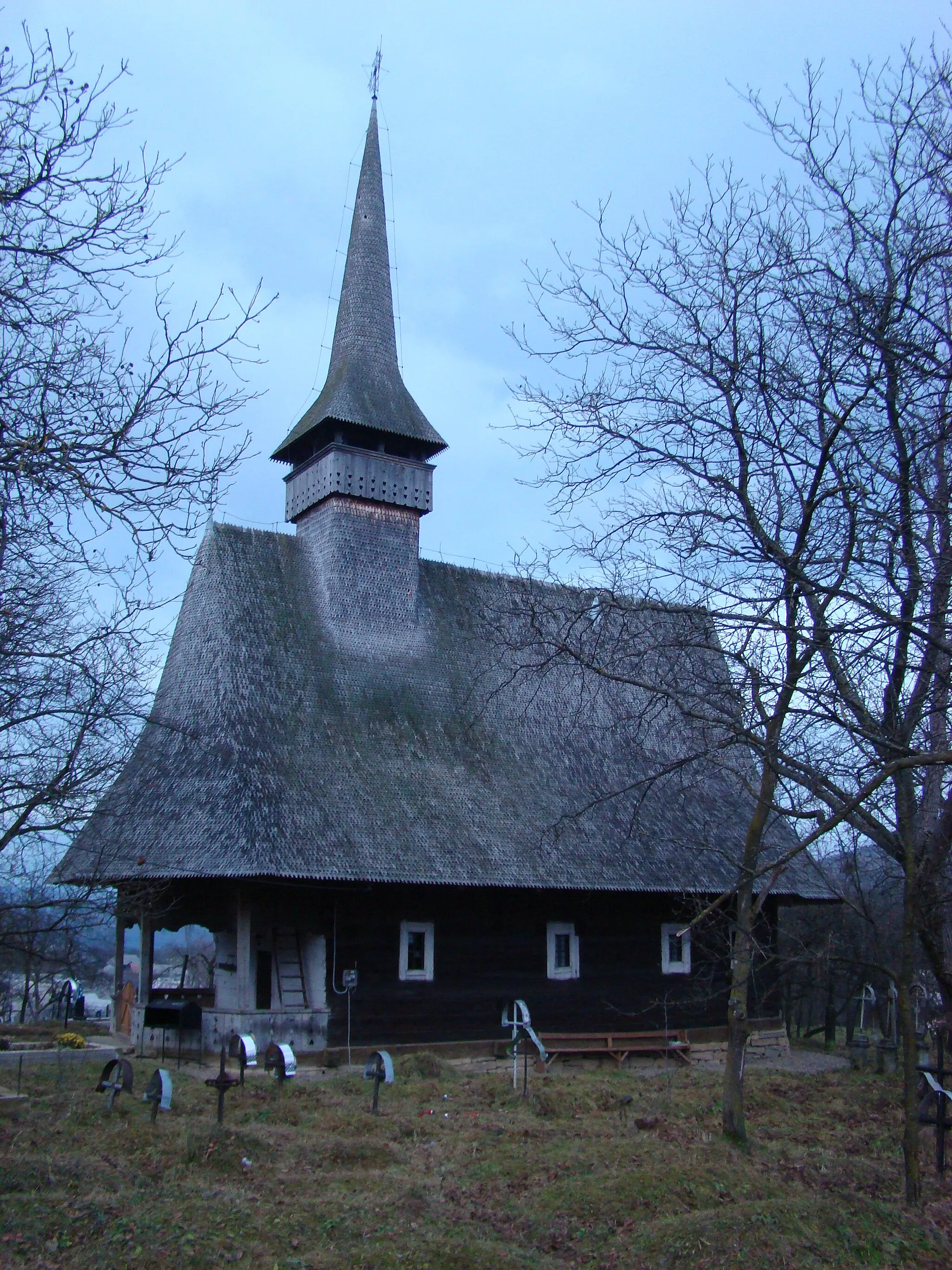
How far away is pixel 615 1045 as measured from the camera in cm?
1883

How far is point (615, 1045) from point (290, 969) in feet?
19.4

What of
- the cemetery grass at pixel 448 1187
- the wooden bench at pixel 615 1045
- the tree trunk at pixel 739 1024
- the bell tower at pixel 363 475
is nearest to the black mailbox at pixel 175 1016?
the cemetery grass at pixel 448 1187

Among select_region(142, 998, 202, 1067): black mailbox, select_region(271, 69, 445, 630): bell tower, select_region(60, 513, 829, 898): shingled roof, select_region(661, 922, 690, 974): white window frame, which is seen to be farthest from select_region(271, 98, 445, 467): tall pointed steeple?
select_region(142, 998, 202, 1067): black mailbox

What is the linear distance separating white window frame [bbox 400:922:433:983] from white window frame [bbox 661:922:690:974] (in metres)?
4.92

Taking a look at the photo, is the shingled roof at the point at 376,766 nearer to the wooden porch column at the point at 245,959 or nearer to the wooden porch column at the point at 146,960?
the wooden porch column at the point at 245,959

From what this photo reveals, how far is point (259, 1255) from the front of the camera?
22.3 ft

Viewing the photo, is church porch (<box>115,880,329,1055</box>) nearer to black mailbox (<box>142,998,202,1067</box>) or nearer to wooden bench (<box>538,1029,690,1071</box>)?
black mailbox (<box>142,998,202,1067</box>)

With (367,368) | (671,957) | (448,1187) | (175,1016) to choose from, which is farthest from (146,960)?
(367,368)

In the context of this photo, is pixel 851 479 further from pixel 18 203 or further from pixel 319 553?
pixel 319 553

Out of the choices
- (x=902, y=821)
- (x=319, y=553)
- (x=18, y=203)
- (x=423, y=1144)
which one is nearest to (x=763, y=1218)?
(x=902, y=821)

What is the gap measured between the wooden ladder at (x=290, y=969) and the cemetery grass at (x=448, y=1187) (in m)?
3.42

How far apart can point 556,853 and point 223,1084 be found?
9.04 m

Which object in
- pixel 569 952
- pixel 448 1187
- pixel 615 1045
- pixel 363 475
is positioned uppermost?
→ pixel 363 475

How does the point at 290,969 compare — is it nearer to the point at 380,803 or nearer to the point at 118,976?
the point at 380,803
